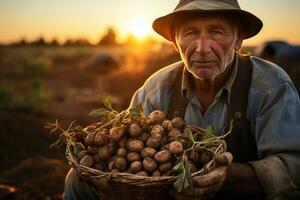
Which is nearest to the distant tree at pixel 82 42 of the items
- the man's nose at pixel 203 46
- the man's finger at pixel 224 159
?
the man's nose at pixel 203 46

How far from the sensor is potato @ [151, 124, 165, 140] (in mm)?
2391

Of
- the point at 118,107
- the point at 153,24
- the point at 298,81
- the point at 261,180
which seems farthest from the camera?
the point at 118,107

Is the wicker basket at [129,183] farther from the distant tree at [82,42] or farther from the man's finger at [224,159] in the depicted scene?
the distant tree at [82,42]

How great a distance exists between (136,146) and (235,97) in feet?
2.92

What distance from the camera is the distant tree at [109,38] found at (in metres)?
63.3

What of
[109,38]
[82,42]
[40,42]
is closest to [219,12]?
[40,42]

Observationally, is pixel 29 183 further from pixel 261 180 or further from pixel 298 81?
pixel 298 81

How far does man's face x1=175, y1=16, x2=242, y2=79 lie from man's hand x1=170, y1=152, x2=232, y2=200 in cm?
72

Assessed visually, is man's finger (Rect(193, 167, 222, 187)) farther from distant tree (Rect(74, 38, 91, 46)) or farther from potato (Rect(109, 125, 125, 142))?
distant tree (Rect(74, 38, 91, 46))

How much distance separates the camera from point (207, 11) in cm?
280

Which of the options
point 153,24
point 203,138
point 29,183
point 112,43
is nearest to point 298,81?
point 29,183

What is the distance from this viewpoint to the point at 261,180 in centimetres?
263

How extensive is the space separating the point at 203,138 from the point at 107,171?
1.82 ft

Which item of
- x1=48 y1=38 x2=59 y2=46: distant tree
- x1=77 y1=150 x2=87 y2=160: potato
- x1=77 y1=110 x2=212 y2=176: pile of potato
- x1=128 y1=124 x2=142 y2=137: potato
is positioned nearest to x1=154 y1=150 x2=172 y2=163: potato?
x1=77 y1=110 x2=212 y2=176: pile of potato
